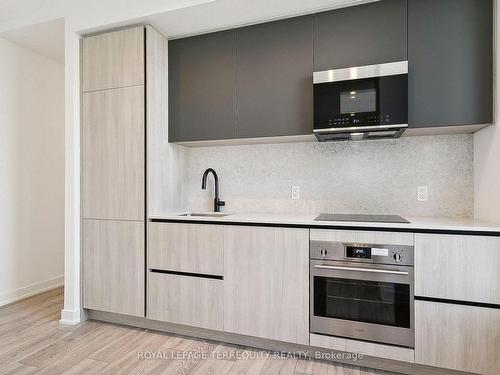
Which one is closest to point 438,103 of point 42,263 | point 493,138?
point 493,138

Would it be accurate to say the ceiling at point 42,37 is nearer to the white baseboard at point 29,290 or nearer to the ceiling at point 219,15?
the ceiling at point 219,15

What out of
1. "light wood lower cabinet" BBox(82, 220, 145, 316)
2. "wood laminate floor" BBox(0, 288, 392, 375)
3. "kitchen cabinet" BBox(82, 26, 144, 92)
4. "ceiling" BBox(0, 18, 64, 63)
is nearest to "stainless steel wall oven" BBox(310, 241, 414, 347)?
"wood laminate floor" BBox(0, 288, 392, 375)

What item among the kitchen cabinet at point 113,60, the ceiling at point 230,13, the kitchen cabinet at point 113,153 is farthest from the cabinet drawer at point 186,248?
the ceiling at point 230,13

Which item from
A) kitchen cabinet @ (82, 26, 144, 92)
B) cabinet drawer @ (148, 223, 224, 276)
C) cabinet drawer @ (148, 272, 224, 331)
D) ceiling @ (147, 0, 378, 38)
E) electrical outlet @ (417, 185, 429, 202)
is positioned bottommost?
cabinet drawer @ (148, 272, 224, 331)

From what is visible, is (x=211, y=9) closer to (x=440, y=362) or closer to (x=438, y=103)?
(x=438, y=103)

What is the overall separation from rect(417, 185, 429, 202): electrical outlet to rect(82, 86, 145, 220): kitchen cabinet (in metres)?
2.13

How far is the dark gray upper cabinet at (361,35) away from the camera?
6.78 ft

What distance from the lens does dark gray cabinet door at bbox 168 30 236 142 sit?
2.47 metres

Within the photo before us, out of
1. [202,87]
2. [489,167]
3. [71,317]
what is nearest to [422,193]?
[489,167]

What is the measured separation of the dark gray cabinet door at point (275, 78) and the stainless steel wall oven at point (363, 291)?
950 mm

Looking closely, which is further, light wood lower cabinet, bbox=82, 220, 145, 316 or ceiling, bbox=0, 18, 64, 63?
ceiling, bbox=0, 18, 64, 63

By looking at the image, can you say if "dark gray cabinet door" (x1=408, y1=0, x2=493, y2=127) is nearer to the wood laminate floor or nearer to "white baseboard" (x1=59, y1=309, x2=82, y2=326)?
the wood laminate floor

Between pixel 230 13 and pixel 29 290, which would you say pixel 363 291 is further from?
pixel 29 290

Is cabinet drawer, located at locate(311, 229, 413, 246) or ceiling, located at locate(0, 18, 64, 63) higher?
ceiling, located at locate(0, 18, 64, 63)
